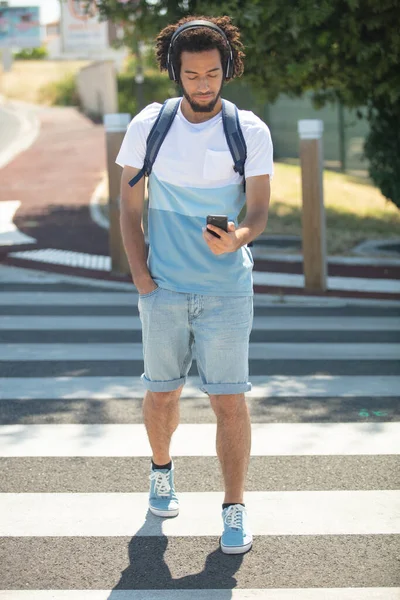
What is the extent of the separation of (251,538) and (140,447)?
1.48 meters

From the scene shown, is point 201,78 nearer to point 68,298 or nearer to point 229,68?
point 229,68

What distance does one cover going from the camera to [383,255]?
13688mm

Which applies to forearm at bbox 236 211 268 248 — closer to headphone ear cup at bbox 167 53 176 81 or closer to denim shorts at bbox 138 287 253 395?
denim shorts at bbox 138 287 253 395

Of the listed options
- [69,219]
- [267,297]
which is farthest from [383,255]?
[69,219]

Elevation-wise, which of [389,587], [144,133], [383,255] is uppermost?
[144,133]

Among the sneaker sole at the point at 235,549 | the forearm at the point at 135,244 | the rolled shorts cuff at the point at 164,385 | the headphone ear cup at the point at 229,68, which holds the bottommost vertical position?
the sneaker sole at the point at 235,549

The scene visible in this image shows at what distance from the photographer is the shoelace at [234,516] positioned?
4199 mm

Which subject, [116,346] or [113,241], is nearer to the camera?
[116,346]

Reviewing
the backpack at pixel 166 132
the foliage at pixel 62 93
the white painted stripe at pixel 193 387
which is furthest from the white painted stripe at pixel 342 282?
the foliage at pixel 62 93

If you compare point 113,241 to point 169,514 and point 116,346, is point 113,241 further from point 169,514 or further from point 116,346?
point 169,514

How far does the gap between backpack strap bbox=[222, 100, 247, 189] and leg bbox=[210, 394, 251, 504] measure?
90 centimetres

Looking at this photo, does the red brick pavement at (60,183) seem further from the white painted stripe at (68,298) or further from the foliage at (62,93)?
the foliage at (62,93)

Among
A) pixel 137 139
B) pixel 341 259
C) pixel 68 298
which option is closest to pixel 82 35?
pixel 341 259

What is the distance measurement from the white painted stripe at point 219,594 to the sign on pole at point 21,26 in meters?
70.3
